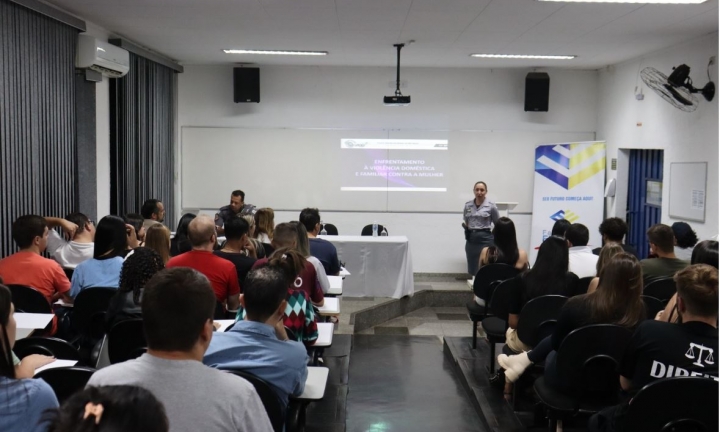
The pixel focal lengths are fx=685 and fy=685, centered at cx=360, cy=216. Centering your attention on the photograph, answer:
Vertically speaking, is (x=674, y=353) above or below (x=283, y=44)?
below

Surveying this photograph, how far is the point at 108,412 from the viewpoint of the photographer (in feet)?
3.28

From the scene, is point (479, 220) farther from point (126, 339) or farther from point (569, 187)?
point (126, 339)

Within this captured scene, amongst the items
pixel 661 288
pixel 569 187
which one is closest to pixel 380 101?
pixel 569 187

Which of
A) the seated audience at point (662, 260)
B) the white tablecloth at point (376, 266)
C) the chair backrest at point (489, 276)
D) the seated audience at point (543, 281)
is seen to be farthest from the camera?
the white tablecloth at point (376, 266)

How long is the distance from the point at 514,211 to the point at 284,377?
7.90m

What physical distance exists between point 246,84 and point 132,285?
6.68 m

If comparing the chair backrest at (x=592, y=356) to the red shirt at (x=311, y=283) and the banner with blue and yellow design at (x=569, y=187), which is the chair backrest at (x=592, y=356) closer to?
the red shirt at (x=311, y=283)

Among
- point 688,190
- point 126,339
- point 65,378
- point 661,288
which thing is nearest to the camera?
point 65,378

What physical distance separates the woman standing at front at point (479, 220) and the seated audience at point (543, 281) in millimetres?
4543

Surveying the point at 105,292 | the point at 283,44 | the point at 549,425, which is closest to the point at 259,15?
the point at 283,44

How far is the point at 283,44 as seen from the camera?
25.8 feet

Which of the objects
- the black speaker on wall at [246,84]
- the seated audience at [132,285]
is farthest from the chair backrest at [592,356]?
the black speaker on wall at [246,84]

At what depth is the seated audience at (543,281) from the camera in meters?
4.26

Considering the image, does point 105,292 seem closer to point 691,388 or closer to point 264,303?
point 264,303
